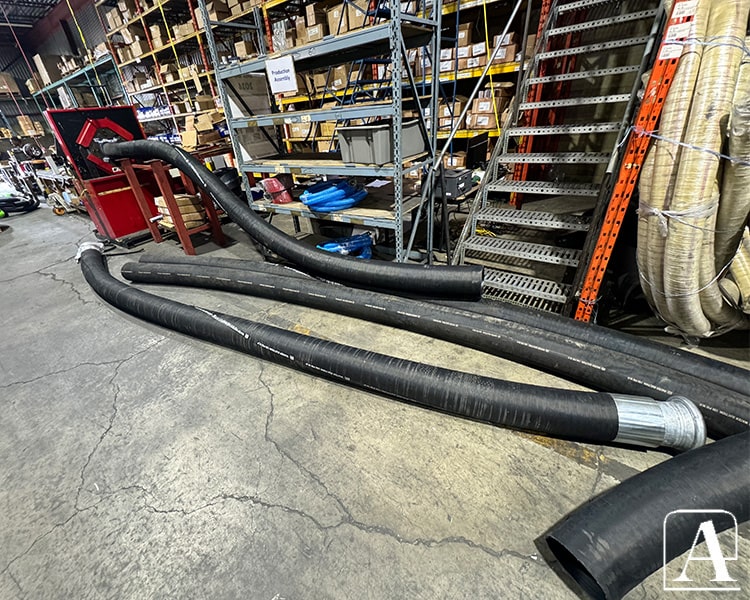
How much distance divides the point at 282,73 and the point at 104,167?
9.39ft

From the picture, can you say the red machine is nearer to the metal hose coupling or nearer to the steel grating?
the steel grating

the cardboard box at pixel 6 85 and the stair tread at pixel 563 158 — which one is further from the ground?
the cardboard box at pixel 6 85

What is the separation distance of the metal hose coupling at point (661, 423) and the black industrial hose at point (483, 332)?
0.13 m

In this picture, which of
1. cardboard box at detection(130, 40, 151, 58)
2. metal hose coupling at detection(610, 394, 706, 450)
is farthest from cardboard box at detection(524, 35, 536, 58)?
cardboard box at detection(130, 40, 151, 58)

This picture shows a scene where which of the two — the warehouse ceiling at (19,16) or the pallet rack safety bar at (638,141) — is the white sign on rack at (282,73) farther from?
the warehouse ceiling at (19,16)

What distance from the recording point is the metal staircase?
1.97m

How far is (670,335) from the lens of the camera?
1839 millimetres

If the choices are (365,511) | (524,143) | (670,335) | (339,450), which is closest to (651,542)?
(365,511)

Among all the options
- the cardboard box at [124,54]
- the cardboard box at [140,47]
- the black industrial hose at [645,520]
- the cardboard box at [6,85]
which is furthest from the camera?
the cardboard box at [6,85]

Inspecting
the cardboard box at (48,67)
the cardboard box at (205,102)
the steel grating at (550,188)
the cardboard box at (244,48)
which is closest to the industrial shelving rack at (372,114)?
the steel grating at (550,188)

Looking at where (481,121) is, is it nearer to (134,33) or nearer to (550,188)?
(550,188)

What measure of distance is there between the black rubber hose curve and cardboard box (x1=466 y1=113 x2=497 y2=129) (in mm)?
3364

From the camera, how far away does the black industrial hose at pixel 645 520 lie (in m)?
0.87

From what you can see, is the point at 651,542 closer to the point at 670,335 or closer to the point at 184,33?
the point at 670,335
